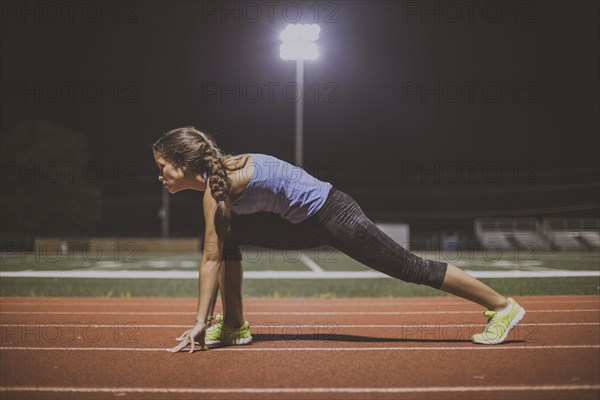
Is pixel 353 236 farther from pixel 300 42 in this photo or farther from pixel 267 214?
pixel 300 42

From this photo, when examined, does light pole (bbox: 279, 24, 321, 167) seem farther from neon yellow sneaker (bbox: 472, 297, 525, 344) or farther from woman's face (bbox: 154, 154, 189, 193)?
woman's face (bbox: 154, 154, 189, 193)

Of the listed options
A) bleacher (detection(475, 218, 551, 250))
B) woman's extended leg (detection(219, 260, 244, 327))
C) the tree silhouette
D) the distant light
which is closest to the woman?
woman's extended leg (detection(219, 260, 244, 327))

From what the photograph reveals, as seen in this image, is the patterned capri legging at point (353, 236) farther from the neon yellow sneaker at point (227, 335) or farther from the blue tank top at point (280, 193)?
the neon yellow sneaker at point (227, 335)

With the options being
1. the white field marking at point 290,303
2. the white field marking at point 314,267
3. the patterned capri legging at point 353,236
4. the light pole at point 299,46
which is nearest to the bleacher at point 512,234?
the white field marking at point 314,267

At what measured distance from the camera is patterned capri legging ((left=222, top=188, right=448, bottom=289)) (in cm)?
404

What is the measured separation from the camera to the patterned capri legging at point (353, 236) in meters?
4.04

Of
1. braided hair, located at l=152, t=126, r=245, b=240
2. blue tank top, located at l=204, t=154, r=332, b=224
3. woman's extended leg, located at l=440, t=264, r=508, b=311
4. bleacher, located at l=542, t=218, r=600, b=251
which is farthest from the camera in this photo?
bleacher, located at l=542, t=218, r=600, b=251

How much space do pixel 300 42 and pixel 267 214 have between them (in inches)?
589

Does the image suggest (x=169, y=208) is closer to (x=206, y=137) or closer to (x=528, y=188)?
(x=528, y=188)

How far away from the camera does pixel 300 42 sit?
18.3 m

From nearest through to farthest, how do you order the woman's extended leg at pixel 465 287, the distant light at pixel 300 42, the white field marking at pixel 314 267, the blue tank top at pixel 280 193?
the blue tank top at pixel 280 193 < the woman's extended leg at pixel 465 287 < the distant light at pixel 300 42 < the white field marking at pixel 314 267

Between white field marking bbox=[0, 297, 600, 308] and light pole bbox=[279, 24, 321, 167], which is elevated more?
light pole bbox=[279, 24, 321, 167]

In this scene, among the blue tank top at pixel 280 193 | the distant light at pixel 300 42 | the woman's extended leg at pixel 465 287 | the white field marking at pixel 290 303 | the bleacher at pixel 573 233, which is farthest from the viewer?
the bleacher at pixel 573 233

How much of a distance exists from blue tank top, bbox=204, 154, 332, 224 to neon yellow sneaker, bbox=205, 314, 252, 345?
1085 mm
